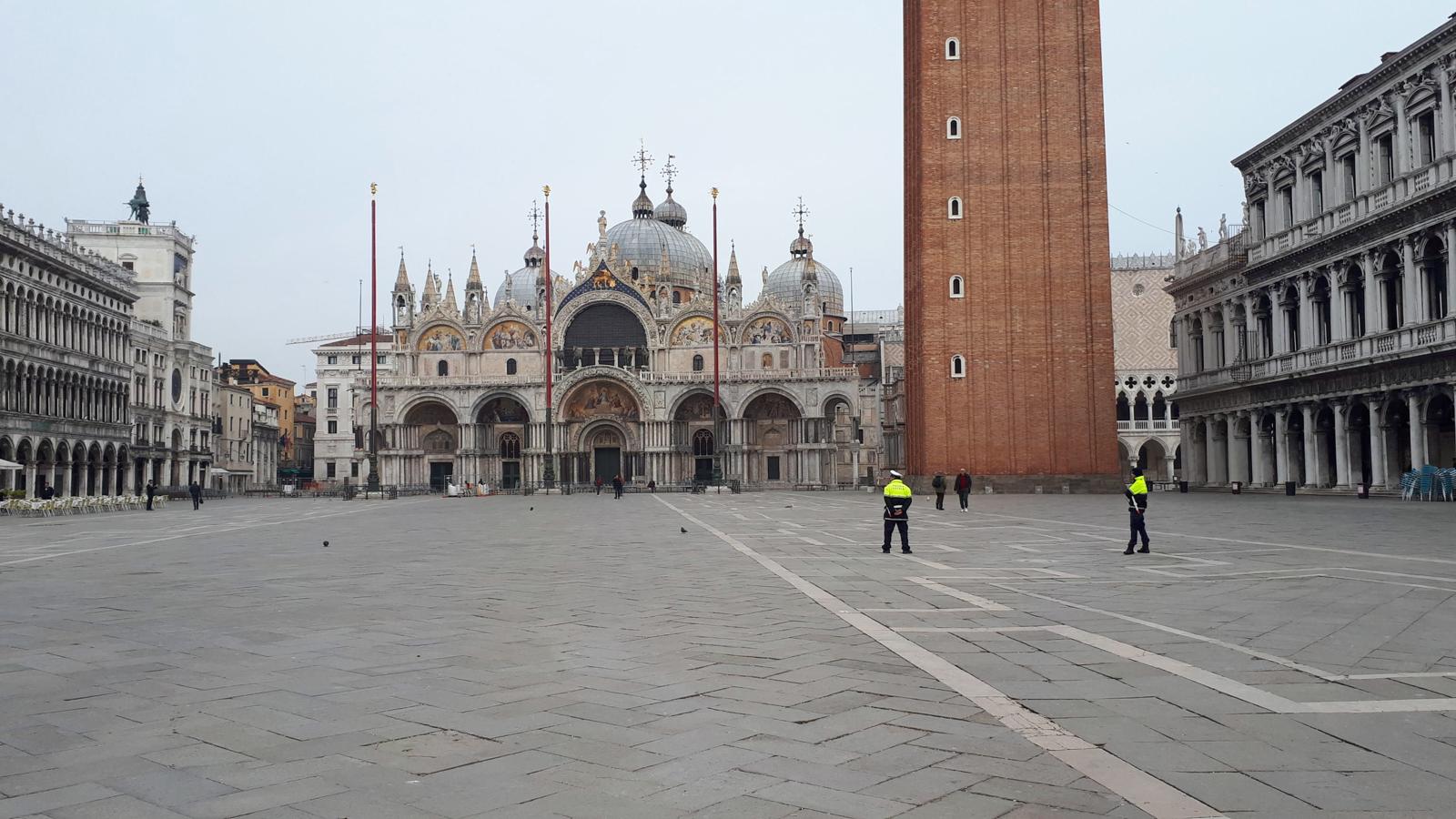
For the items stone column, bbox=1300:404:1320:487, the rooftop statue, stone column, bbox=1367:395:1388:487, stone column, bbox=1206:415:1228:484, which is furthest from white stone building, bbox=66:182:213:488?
stone column, bbox=1367:395:1388:487

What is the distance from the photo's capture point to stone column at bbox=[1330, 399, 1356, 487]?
34.1m

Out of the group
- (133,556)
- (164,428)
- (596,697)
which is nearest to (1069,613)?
(596,697)

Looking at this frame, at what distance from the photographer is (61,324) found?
50.1 meters

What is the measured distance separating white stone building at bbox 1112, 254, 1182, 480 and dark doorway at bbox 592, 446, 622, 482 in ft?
102

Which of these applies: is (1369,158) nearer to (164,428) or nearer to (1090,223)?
(1090,223)

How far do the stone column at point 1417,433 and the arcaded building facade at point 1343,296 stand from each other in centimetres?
4

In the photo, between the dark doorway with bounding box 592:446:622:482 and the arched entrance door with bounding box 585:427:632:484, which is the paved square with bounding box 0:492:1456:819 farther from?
the dark doorway with bounding box 592:446:622:482

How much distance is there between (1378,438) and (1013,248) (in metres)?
15.4

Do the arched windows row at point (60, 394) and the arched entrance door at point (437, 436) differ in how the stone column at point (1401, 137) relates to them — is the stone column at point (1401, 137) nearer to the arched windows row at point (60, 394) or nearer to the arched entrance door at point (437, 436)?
the arched windows row at point (60, 394)

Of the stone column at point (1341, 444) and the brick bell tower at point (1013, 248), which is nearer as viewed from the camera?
the stone column at point (1341, 444)

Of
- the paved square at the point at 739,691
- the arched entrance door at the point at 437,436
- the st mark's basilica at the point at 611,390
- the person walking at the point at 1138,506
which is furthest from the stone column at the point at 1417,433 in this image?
the arched entrance door at the point at 437,436

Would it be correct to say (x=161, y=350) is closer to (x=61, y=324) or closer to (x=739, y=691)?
(x=61, y=324)

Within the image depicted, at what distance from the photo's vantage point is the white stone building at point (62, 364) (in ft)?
147

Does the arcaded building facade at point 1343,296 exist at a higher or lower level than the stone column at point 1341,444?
higher
